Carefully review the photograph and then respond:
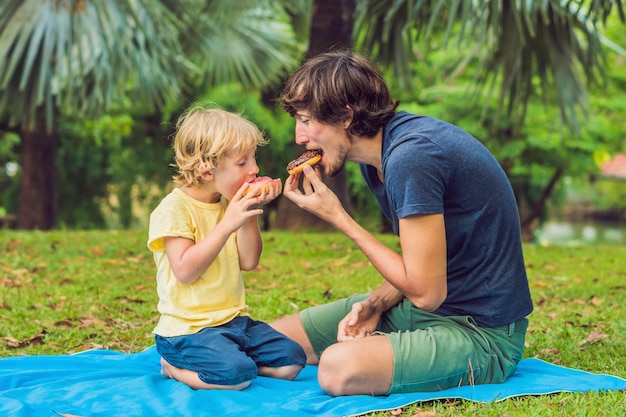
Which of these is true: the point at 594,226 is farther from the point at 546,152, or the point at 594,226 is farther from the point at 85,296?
the point at 85,296

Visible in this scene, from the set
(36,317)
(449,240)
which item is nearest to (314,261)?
(36,317)

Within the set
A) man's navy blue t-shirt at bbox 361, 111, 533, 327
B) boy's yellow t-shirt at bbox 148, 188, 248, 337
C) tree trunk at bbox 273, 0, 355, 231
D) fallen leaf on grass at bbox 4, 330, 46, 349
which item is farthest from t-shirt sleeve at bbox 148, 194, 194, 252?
tree trunk at bbox 273, 0, 355, 231

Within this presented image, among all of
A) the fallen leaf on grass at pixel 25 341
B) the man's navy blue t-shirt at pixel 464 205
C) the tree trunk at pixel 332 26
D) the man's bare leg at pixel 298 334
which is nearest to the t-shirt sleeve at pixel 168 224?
the man's bare leg at pixel 298 334

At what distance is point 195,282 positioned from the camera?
130 inches

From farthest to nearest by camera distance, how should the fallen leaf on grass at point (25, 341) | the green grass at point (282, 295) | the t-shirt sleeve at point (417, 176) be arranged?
the fallen leaf on grass at point (25, 341) < the green grass at point (282, 295) < the t-shirt sleeve at point (417, 176)

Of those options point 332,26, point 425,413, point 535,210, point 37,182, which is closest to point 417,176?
point 425,413

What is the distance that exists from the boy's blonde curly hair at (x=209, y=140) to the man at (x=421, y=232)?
Result: 0.76ft

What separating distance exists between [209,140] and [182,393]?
104cm

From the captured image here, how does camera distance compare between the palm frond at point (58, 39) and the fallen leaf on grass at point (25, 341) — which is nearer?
the fallen leaf on grass at point (25, 341)

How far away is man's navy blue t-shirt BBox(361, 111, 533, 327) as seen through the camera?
2871 millimetres

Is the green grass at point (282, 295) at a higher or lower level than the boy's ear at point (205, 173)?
lower

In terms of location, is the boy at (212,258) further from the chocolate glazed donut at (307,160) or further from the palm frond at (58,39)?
the palm frond at (58,39)

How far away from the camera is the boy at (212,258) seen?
3.18 meters

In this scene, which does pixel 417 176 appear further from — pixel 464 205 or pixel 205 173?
pixel 205 173
